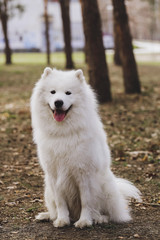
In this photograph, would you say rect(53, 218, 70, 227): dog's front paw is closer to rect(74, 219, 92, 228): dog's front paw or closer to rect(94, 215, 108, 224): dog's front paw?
rect(74, 219, 92, 228): dog's front paw

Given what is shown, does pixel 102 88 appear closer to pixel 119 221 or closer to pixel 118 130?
pixel 118 130

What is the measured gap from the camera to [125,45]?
1372cm

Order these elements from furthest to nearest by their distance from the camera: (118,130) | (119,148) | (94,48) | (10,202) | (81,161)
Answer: (94,48) → (118,130) → (119,148) → (10,202) → (81,161)

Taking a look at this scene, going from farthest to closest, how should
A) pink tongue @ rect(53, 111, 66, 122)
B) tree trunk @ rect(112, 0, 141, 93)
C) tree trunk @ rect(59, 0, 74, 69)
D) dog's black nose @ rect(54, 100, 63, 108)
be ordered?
tree trunk @ rect(59, 0, 74, 69) < tree trunk @ rect(112, 0, 141, 93) < pink tongue @ rect(53, 111, 66, 122) < dog's black nose @ rect(54, 100, 63, 108)

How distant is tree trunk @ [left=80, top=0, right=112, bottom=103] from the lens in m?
11.7

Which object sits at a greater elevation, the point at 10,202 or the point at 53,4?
the point at 53,4

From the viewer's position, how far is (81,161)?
179 inches

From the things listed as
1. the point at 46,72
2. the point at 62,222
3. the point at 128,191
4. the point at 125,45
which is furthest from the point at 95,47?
the point at 62,222

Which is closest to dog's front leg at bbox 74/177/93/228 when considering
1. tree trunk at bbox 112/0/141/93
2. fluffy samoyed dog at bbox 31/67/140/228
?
fluffy samoyed dog at bbox 31/67/140/228

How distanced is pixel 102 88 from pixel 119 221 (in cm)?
779

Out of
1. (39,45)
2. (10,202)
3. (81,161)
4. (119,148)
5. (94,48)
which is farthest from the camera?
(39,45)

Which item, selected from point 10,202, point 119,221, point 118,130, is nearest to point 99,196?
point 119,221

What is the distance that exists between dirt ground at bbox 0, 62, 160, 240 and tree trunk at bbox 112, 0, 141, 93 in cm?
48

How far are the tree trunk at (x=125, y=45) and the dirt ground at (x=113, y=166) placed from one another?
0.48 metres
